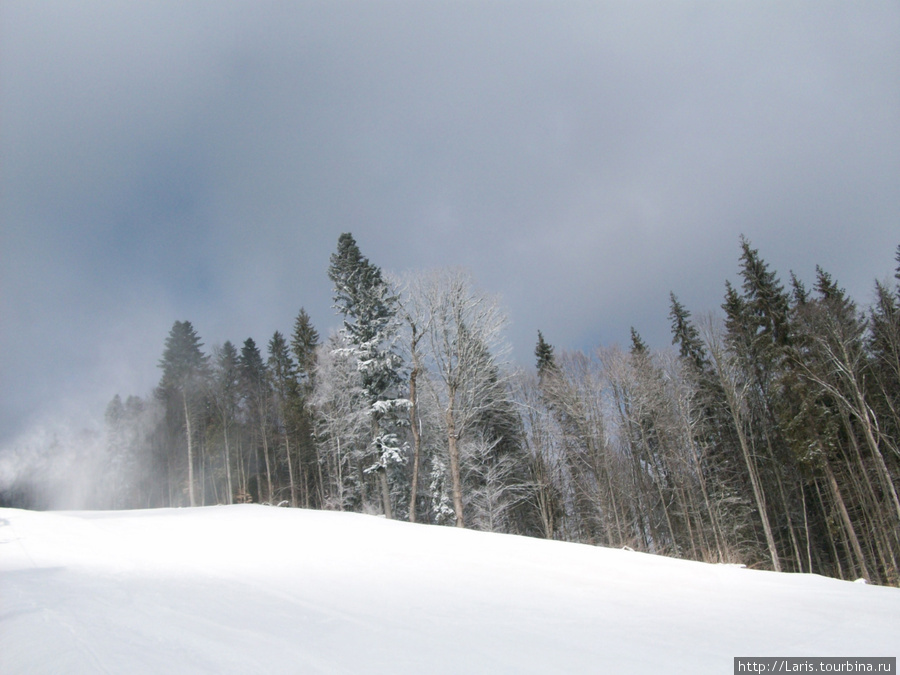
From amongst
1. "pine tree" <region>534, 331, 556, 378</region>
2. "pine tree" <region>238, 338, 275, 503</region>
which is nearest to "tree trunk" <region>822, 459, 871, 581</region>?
"pine tree" <region>534, 331, 556, 378</region>

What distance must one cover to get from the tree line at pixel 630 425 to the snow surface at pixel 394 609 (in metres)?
11.3

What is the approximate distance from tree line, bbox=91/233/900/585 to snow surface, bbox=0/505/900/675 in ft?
37.1

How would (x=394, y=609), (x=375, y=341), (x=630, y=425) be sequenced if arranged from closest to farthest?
(x=394, y=609)
(x=375, y=341)
(x=630, y=425)

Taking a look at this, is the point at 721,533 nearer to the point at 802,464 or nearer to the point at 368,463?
the point at 802,464

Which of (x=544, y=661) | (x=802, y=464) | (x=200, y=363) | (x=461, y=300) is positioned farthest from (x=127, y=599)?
(x=200, y=363)

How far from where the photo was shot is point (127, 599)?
5316 millimetres

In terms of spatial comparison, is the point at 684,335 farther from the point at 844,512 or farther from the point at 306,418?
the point at 306,418

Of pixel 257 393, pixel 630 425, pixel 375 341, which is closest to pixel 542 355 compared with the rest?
pixel 630 425

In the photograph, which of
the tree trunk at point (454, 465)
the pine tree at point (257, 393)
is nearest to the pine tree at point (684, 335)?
the tree trunk at point (454, 465)

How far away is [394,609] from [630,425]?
91.3 feet

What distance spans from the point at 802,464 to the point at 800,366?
17.2ft

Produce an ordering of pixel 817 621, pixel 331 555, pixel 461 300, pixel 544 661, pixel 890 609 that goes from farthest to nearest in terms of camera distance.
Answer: pixel 461 300, pixel 331 555, pixel 890 609, pixel 817 621, pixel 544 661

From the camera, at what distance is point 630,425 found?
2991 centimetres

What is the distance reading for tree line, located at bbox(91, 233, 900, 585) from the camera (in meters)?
21.9
